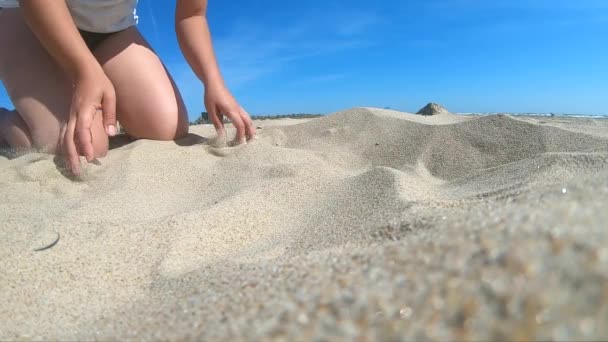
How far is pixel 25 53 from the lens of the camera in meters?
2.12

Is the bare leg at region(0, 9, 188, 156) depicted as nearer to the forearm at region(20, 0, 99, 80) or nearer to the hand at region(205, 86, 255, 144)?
the hand at region(205, 86, 255, 144)

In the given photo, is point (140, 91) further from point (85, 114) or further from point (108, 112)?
point (85, 114)

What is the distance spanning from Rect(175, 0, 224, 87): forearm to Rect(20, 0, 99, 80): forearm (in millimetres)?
624

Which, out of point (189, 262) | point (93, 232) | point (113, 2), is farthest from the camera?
point (113, 2)

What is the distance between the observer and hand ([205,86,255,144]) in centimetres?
206

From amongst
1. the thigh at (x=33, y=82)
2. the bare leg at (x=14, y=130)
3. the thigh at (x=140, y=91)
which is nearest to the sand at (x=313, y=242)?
the thigh at (x=140, y=91)

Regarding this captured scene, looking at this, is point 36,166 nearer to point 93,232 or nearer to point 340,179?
point 93,232

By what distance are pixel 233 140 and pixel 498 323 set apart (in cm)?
185

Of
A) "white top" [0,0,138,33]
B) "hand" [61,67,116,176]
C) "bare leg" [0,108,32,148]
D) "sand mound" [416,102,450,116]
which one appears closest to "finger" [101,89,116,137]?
"hand" [61,67,116,176]

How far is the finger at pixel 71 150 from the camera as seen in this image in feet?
5.04

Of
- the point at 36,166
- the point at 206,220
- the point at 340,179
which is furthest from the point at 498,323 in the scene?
the point at 36,166

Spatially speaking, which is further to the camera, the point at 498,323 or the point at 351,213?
the point at 351,213

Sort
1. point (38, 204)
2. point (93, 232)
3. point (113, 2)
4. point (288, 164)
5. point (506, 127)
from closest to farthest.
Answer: point (93, 232), point (38, 204), point (288, 164), point (506, 127), point (113, 2)

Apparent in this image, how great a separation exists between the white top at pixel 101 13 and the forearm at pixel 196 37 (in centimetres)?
26
